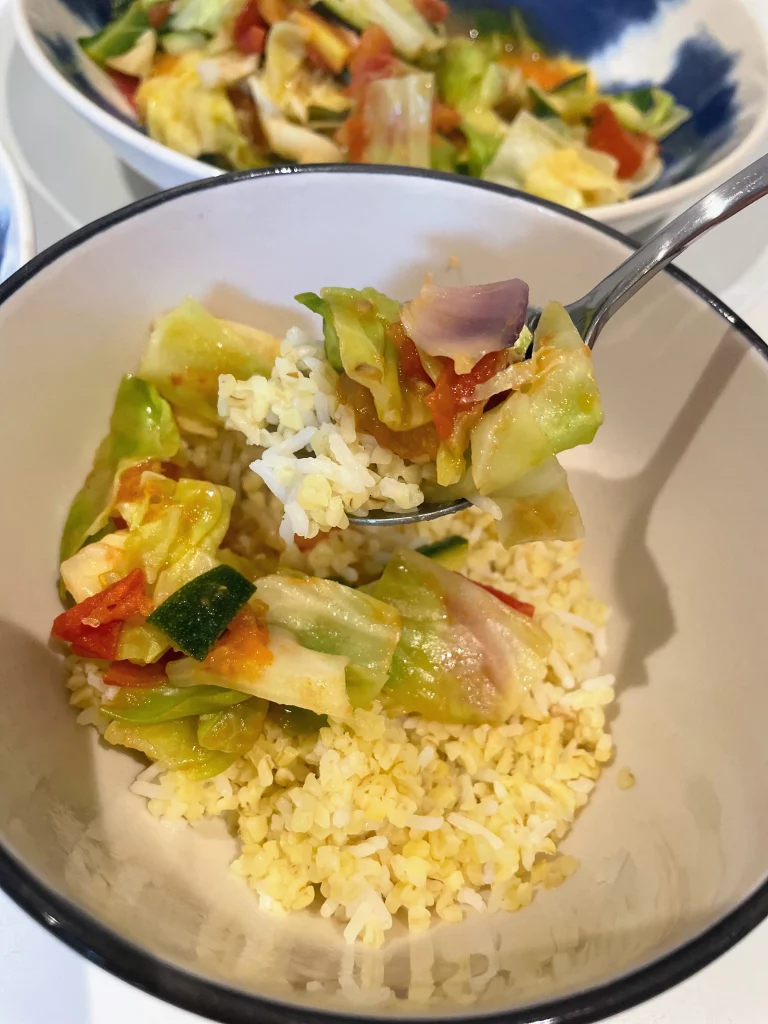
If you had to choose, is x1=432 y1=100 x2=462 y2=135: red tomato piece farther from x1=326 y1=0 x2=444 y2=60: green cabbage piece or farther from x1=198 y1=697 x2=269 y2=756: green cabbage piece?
x1=198 y1=697 x2=269 y2=756: green cabbage piece

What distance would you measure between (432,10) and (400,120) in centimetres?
61

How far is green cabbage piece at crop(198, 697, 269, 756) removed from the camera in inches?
53.6

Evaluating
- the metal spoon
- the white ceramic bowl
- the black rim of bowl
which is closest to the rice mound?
the metal spoon

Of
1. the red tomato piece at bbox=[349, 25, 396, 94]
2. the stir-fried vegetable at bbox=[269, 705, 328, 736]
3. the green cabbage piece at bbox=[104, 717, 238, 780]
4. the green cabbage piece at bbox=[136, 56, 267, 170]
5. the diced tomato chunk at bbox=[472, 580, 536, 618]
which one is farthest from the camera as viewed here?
the red tomato piece at bbox=[349, 25, 396, 94]

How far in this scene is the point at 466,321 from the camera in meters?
1.28

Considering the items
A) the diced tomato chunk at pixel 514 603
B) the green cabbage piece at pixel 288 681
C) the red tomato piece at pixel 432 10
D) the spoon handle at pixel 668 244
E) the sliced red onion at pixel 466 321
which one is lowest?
the diced tomato chunk at pixel 514 603

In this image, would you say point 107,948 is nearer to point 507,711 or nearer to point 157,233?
point 507,711

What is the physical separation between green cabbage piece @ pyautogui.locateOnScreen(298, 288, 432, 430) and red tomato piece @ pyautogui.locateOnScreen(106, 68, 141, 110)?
4.13 feet

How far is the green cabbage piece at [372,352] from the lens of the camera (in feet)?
4.27

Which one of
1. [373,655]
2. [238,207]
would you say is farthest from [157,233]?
[373,655]

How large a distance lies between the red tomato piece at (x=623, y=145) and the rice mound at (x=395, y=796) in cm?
143

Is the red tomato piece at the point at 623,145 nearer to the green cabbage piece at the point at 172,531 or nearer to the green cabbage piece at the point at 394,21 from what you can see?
the green cabbage piece at the point at 394,21

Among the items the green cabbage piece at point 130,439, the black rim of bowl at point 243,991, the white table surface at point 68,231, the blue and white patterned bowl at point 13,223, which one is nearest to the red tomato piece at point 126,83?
the white table surface at point 68,231

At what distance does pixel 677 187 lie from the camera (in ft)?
6.46
